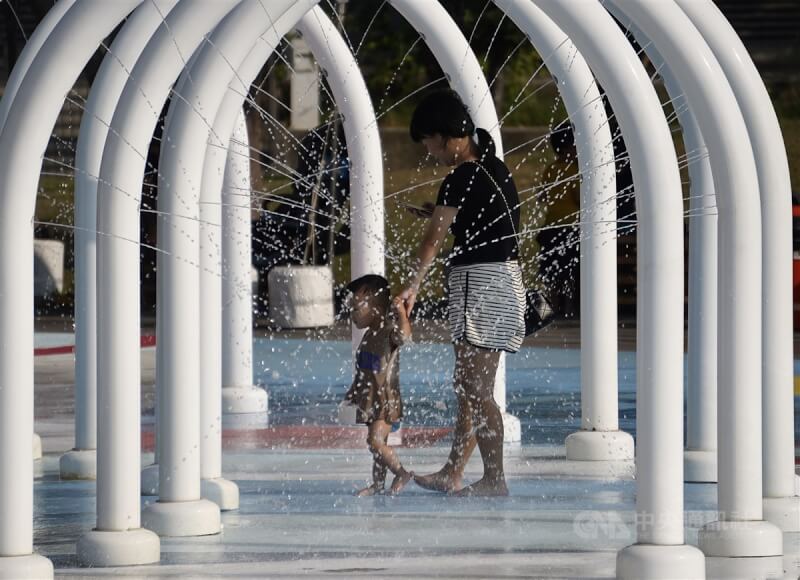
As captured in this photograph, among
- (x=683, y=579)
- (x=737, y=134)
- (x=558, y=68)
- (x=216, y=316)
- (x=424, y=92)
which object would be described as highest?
(x=424, y=92)

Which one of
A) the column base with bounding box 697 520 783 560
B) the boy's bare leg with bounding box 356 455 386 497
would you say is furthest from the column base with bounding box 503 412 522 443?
the column base with bounding box 697 520 783 560

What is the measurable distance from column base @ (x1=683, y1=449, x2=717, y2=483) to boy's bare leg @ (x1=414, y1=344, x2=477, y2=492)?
105cm

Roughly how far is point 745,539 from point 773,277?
1.07 meters

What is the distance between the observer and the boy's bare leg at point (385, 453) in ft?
25.0

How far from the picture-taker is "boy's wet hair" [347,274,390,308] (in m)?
7.51

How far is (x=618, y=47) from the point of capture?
18.7ft

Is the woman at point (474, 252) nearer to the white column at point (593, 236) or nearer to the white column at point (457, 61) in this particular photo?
the white column at point (593, 236)

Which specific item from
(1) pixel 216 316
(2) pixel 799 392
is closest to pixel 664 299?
(1) pixel 216 316

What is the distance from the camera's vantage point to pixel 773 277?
668 centimetres

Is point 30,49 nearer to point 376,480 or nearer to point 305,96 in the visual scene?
point 376,480

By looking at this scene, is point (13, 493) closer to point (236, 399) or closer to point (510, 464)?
point (510, 464)

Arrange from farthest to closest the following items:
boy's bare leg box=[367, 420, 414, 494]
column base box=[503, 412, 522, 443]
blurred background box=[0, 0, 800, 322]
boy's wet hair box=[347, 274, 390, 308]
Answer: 1. blurred background box=[0, 0, 800, 322]
2. column base box=[503, 412, 522, 443]
3. boy's bare leg box=[367, 420, 414, 494]
4. boy's wet hair box=[347, 274, 390, 308]

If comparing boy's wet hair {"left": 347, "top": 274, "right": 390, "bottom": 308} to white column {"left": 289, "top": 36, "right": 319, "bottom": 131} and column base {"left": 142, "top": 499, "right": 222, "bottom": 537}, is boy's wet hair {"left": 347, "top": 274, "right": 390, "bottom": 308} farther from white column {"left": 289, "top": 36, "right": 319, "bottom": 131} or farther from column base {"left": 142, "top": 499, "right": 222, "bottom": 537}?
white column {"left": 289, "top": 36, "right": 319, "bottom": 131}

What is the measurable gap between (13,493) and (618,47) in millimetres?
2387
